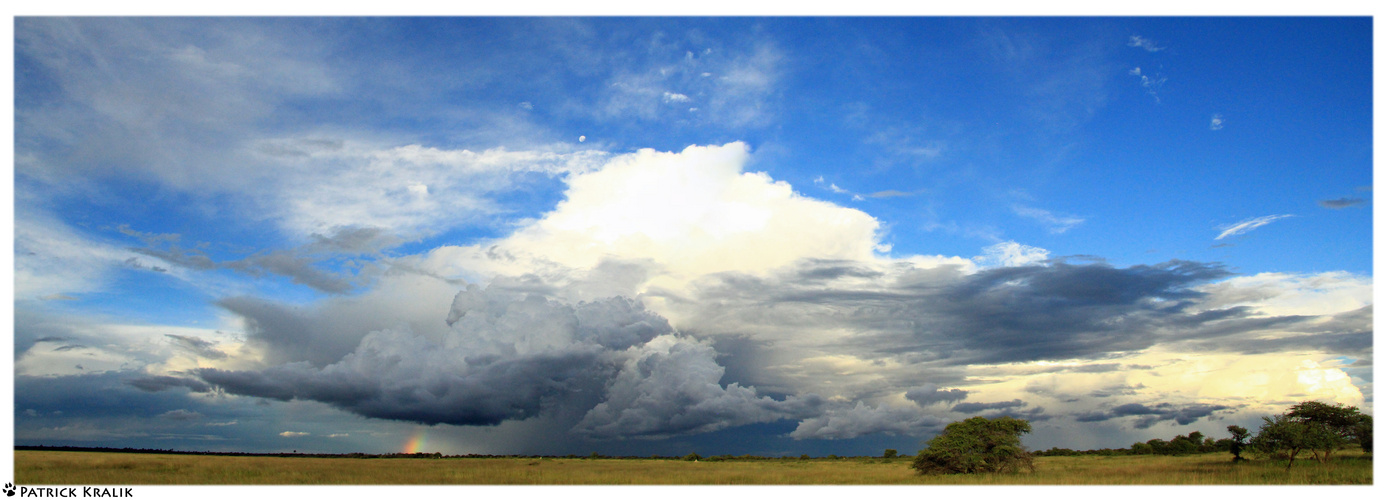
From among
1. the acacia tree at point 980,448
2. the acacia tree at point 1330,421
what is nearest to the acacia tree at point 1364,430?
the acacia tree at point 1330,421

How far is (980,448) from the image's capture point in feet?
183

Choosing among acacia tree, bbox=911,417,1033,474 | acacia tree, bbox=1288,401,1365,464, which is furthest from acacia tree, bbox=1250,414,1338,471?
acacia tree, bbox=911,417,1033,474

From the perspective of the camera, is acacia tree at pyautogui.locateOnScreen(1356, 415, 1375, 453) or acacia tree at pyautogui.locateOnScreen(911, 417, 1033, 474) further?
acacia tree at pyautogui.locateOnScreen(911, 417, 1033, 474)

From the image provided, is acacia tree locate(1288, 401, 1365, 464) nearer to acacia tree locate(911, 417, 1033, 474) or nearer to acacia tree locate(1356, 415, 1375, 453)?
acacia tree locate(1356, 415, 1375, 453)

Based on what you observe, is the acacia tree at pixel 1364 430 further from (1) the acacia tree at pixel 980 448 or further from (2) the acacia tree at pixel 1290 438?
(1) the acacia tree at pixel 980 448

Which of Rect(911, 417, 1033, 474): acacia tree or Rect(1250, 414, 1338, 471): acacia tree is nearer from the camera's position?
Rect(1250, 414, 1338, 471): acacia tree

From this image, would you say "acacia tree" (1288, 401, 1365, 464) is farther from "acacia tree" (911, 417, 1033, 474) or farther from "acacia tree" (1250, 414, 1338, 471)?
"acacia tree" (911, 417, 1033, 474)

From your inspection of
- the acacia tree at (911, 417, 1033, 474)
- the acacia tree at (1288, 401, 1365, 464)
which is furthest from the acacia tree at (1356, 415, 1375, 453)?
the acacia tree at (911, 417, 1033, 474)

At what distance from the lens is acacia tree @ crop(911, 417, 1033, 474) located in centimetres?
5466

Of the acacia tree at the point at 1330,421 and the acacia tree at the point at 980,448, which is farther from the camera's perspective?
the acacia tree at the point at 980,448

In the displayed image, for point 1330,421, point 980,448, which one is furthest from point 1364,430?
point 980,448

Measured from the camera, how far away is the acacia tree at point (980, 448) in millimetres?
54656
